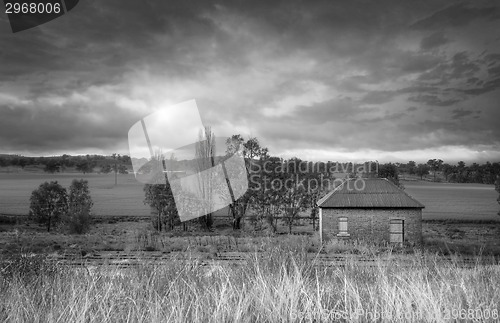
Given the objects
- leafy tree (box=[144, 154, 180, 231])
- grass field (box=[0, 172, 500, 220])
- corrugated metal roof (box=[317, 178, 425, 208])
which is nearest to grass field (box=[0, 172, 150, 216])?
grass field (box=[0, 172, 500, 220])

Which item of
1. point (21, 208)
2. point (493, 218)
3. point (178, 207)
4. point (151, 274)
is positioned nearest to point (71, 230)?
point (178, 207)

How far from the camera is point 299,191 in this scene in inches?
1781

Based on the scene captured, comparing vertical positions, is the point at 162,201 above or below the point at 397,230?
above

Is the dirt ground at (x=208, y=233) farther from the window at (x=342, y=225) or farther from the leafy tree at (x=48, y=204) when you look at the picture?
the window at (x=342, y=225)

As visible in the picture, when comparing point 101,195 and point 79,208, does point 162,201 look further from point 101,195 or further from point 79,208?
point 101,195

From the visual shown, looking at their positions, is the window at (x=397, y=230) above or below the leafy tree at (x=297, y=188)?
below

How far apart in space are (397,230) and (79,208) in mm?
39585

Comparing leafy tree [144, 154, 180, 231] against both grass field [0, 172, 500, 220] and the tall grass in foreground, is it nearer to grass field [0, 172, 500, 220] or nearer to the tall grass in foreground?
grass field [0, 172, 500, 220]

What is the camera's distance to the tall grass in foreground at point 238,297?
3752 millimetres

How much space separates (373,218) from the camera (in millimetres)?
30062

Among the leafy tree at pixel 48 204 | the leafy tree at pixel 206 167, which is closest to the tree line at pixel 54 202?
the leafy tree at pixel 48 204

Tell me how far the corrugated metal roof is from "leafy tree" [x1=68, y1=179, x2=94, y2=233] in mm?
28474

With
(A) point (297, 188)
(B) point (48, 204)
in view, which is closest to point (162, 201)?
(A) point (297, 188)

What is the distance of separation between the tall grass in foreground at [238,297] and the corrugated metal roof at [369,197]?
2524cm
